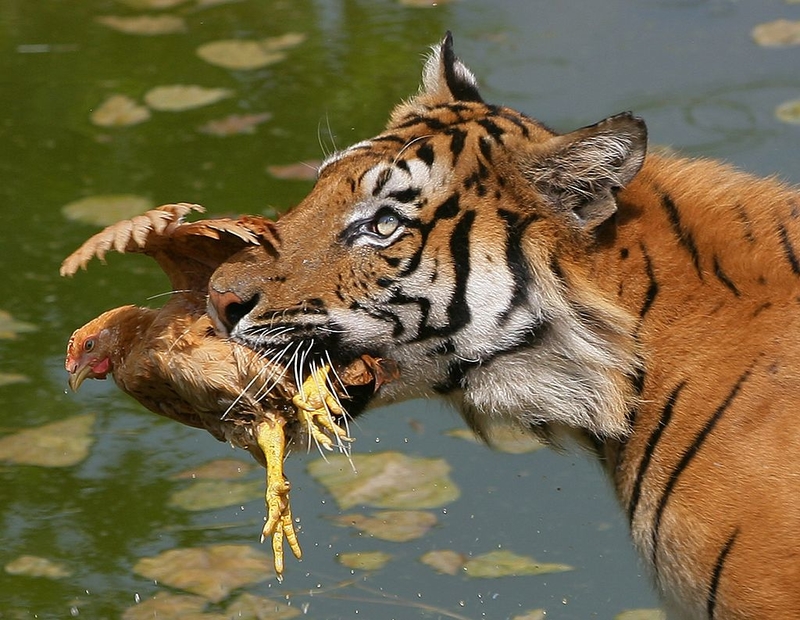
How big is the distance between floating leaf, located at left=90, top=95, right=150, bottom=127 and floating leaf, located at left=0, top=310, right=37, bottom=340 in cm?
147

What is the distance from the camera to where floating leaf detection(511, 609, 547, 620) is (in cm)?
399

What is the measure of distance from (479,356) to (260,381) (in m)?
0.48

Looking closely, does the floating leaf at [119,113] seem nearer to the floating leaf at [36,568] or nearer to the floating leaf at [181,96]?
the floating leaf at [181,96]

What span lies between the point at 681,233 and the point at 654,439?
45cm

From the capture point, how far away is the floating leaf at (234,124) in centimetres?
639

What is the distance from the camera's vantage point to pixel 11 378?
198 inches

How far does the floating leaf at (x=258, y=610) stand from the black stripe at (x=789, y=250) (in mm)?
1657

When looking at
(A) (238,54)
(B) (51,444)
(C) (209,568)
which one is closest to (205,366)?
(C) (209,568)

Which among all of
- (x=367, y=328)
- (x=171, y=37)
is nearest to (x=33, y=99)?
(x=171, y=37)

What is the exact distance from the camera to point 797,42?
21.6ft

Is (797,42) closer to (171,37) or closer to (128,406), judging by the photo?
(171,37)

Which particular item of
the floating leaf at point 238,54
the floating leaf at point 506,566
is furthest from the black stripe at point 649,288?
the floating leaf at point 238,54

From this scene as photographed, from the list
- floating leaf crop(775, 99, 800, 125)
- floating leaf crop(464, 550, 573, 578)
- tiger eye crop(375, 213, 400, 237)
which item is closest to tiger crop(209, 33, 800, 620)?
tiger eye crop(375, 213, 400, 237)

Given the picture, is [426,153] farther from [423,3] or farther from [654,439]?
[423,3]
